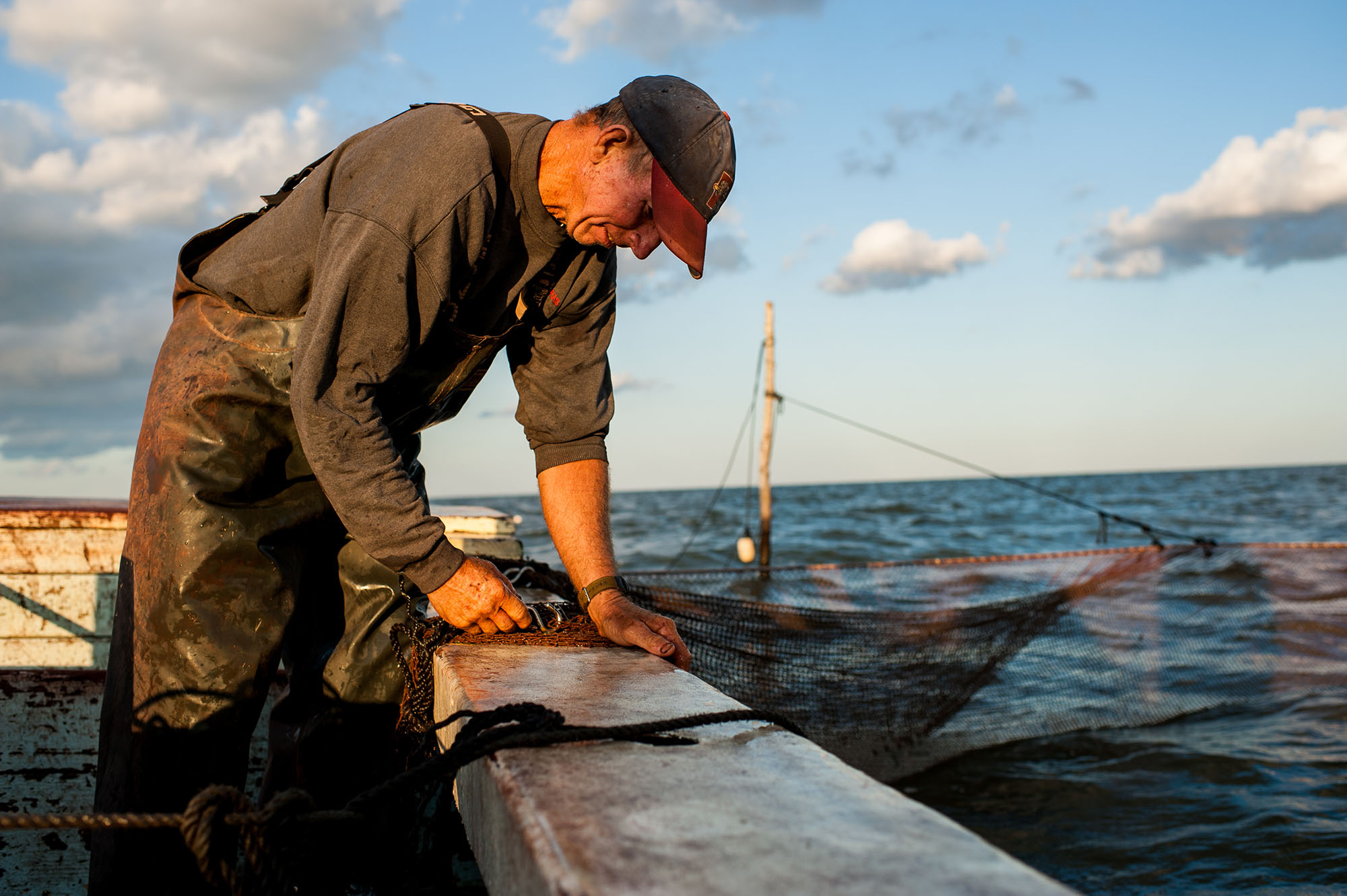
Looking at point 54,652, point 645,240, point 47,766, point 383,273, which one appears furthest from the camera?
point 54,652

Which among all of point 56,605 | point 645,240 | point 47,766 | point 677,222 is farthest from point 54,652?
point 677,222

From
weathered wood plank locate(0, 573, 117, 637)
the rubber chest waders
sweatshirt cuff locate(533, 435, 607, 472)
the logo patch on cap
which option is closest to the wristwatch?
sweatshirt cuff locate(533, 435, 607, 472)

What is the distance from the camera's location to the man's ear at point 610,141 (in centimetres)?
208

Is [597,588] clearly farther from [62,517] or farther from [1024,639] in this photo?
[1024,639]

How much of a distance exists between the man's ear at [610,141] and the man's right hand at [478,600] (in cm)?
101

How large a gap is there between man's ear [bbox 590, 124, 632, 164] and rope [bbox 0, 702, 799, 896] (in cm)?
132

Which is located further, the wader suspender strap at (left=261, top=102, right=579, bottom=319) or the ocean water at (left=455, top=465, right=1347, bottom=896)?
the ocean water at (left=455, top=465, right=1347, bottom=896)

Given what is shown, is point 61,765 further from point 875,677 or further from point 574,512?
point 875,677

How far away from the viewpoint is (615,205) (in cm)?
215

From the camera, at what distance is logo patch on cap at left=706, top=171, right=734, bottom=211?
2.14 metres

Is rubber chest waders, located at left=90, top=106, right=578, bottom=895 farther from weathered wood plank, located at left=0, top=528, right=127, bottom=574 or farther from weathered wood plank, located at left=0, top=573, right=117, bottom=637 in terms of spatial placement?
weathered wood plank, located at left=0, top=573, right=117, bottom=637

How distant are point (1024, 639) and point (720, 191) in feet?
13.9

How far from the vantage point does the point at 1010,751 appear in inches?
216

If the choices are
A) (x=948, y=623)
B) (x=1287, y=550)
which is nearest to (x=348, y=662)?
(x=948, y=623)
